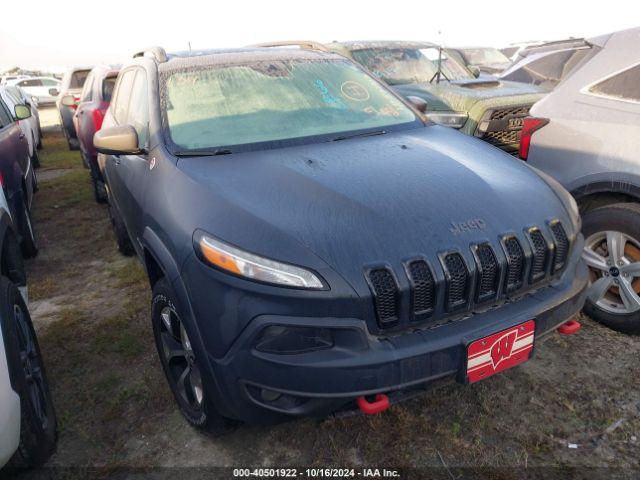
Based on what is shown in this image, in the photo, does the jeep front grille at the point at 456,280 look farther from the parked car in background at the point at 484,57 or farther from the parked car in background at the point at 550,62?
the parked car in background at the point at 484,57

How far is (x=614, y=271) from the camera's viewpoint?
3.13m

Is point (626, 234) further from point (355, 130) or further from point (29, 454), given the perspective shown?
point (29, 454)

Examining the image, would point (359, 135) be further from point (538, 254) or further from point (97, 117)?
point (97, 117)

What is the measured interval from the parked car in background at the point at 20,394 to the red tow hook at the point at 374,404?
130 cm

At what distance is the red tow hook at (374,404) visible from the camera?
6.21 feet

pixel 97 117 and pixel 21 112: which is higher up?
pixel 21 112

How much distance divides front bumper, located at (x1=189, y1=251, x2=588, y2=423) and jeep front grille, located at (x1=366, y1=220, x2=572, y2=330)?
0.07 metres

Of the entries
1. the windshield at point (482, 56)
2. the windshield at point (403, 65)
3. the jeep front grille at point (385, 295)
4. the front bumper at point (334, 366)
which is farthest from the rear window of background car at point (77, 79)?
the jeep front grille at point (385, 295)

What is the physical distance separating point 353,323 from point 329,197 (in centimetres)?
59

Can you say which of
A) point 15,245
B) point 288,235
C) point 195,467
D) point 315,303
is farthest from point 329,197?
point 15,245

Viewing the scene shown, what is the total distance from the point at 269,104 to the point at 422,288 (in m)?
1.61

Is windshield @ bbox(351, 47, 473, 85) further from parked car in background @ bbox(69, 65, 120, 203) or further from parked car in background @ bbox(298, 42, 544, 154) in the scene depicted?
parked car in background @ bbox(69, 65, 120, 203)

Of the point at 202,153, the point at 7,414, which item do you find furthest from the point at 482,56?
the point at 7,414

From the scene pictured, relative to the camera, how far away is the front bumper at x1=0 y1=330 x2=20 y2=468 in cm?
182
